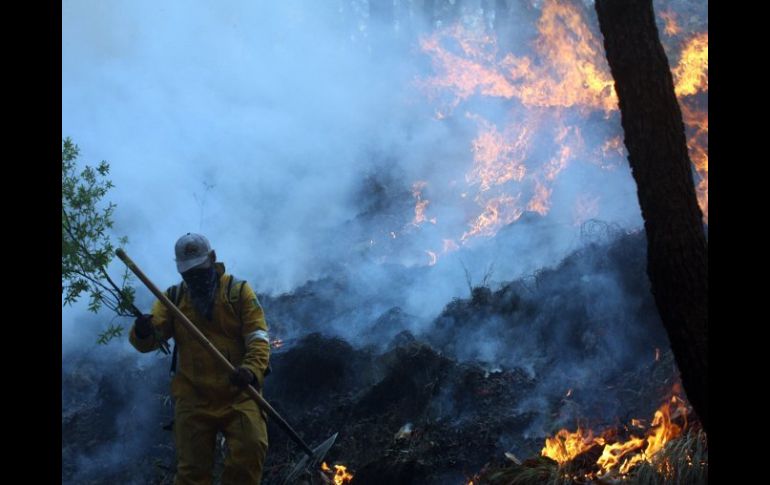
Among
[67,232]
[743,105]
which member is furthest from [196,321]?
[743,105]

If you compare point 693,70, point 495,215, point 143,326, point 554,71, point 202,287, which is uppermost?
point 554,71

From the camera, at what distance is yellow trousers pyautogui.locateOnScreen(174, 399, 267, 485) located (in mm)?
5141

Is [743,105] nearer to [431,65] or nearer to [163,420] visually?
[163,420]

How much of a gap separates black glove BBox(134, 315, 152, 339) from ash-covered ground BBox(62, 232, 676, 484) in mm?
1916

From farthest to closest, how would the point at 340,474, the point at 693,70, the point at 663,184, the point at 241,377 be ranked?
the point at 693,70 → the point at 340,474 → the point at 241,377 → the point at 663,184

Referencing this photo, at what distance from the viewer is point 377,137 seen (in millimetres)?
17484

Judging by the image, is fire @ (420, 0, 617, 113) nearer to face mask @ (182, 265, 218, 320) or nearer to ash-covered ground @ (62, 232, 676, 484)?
ash-covered ground @ (62, 232, 676, 484)

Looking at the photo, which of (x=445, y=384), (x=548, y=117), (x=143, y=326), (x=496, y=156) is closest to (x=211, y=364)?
(x=143, y=326)

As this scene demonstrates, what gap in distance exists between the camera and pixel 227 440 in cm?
535

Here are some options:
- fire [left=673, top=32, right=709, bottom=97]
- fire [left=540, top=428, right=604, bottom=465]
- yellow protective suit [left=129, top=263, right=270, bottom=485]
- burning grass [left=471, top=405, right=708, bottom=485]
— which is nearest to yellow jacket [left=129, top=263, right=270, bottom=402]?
yellow protective suit [left=129, top=263, right=270, bottom=485]

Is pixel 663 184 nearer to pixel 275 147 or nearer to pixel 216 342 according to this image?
pixel 216 342

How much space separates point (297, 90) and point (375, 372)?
34.2ft

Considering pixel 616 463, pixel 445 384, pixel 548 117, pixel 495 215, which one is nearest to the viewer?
pixel 616 463

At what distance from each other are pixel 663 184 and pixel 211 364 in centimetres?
A: 362
